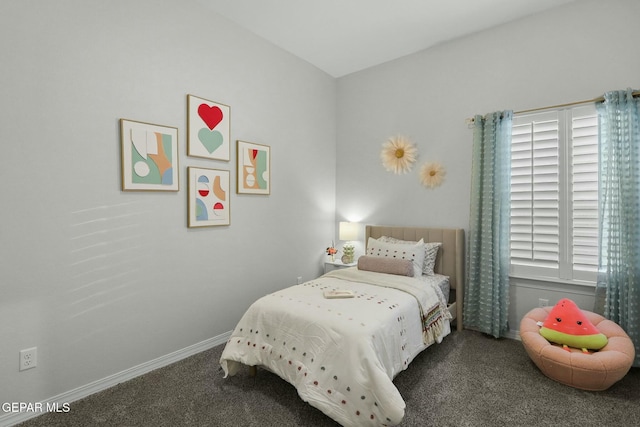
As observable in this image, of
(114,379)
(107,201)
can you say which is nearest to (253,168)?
(107,201)

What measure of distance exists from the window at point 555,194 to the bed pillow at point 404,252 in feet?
2.79

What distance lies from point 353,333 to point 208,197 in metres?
1.78

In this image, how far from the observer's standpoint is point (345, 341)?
183 cm

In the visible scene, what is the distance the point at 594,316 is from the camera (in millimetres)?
2459

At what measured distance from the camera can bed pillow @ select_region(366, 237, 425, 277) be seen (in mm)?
3139

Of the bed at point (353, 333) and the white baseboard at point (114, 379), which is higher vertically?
the bed at point (353, 333)

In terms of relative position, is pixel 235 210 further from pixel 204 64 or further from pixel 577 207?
pixel 577 207

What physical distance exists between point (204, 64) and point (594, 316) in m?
3.81

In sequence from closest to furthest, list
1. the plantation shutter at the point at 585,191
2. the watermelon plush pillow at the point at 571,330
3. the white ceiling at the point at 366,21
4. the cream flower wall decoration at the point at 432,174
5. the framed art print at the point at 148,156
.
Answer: the watermelon plush pillow at the point at 571,330 < the framed art print at the point at 148,156 < the plantation shutter at the point at 585,191 < the white ceiling at the point at 366,21 < the cream flower wall decoration at the point at 432,174

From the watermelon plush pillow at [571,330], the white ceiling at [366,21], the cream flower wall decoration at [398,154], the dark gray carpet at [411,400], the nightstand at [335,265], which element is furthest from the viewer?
the nightstand at [335,265]

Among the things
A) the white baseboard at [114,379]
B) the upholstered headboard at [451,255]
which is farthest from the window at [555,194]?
the white baseboard at [114,379]

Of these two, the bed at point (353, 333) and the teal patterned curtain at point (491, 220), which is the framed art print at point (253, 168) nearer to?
the bed at point (353, 333)

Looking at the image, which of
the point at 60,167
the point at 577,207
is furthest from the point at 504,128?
the point at 60,167

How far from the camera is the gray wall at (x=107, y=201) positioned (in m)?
1.90
